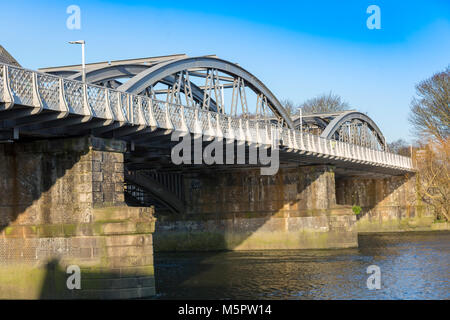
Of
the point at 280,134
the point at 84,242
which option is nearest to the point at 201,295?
the point at 84,242

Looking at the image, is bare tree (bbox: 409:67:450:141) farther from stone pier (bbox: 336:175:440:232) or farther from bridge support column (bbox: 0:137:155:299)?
bridge support column (bbox: 0:137:155:299)

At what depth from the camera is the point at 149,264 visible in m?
27.2

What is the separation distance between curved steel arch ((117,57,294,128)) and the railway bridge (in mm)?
82

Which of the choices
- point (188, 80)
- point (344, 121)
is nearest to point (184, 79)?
point (188, 80)

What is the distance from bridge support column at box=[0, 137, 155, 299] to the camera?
26.7 metres

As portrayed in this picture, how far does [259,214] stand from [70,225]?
90.5ft

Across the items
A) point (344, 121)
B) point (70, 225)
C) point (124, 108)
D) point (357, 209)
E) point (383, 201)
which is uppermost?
point (344, 121)

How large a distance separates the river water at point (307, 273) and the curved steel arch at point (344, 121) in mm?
13607

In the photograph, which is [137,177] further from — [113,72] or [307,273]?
[307,273]

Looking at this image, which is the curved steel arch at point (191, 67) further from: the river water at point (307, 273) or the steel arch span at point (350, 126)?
the steel arch span at point (350, 126)

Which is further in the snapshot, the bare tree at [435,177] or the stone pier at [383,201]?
the stone pier at [383,201]

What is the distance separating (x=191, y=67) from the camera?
4025cm

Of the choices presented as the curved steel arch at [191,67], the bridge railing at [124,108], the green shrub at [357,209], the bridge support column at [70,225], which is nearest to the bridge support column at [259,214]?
the curved steel arch at [191,67]

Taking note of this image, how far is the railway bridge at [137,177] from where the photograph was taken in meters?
26.7
